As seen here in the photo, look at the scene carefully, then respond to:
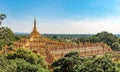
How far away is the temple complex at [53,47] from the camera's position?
62925 millimetres

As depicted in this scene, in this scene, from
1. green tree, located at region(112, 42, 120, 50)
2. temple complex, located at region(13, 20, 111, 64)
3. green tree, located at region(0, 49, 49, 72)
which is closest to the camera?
green tree, located at region(0, 49, 49, 72)

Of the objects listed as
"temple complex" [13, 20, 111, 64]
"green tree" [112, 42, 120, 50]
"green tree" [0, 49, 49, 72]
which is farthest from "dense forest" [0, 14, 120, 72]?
"green tree" [112, 42, 120, 50]

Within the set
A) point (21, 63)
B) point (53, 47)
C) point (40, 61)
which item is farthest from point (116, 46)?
point (21, 63)

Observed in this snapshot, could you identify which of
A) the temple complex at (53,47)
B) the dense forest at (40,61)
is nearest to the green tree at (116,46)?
the temple complex at (53,47)

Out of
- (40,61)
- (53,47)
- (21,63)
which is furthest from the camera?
(53,47)

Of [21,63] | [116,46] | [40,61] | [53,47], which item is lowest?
[116,46]

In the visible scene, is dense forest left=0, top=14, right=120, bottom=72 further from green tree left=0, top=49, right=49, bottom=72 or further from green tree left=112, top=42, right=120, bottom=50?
green tree left=112, top=42, right=120, bottom=50

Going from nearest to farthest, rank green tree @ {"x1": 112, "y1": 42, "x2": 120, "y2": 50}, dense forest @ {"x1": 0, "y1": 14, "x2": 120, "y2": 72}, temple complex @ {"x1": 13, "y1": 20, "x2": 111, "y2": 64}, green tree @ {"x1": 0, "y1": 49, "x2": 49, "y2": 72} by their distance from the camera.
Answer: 1. green tree @ {"x1": 0, "y1": 49, "x2": 49, "y2": 72}
2. dense forest @ {"x1": 0, "y1": 14, "x2": 120, "y2": 72}
3. temple complex @ {"x1": 13, "y1": 20, "x2": 111, "y2": 64}
4. green tree @ {"x1": 112, "y1": 42, "x2": 120, "y2": 50}

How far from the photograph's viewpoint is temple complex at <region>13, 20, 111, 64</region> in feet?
206

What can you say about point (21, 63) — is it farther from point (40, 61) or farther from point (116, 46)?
point (116, 46)

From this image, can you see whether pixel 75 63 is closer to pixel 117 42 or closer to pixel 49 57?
pixel 49 57

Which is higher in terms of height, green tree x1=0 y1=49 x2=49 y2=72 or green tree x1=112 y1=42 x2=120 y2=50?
green tree x1=0 y1=49 x2=49 y2=72

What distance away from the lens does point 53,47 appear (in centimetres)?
6481

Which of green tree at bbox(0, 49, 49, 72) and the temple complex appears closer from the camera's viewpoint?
green tree at bbox(0, 49, 49, 72)
